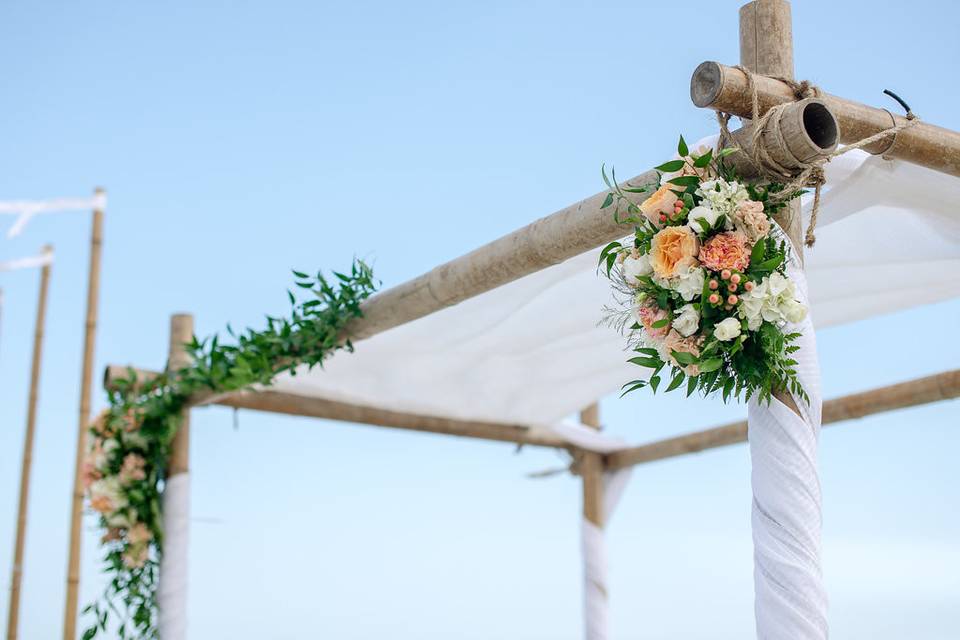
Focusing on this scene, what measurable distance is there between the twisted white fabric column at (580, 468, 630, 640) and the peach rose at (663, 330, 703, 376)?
121 inches

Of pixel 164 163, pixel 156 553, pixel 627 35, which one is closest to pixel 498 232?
pixel 156 553

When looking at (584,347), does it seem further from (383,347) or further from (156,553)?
(156,553)

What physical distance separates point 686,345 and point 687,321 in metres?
0.04

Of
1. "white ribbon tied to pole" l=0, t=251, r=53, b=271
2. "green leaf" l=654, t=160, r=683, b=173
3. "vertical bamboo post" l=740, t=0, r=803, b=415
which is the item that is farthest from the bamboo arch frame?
"white ribbon tied to pole" l=0, t=251, r=53, b=271

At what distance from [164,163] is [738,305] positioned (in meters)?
7.72

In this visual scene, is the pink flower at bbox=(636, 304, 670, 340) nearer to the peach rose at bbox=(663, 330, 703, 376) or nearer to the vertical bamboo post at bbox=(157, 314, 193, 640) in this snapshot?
the peach rose at bbox=(663, 330, 703, 376)

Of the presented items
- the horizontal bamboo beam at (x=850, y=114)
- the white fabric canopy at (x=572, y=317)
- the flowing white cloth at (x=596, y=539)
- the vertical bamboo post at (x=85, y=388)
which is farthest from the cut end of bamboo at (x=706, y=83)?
the vertical bamboo post at (x=85, y=388)

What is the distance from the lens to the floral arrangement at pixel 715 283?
1645mm

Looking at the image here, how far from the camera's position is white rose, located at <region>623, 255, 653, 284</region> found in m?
1.72

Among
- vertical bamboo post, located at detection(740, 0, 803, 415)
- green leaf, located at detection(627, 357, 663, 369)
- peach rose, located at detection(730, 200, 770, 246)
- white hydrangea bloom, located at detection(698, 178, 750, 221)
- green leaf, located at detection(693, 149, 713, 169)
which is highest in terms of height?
vertical bamboo post, located at detection(740, 0, 803, 415)

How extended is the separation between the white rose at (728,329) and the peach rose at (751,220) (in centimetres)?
14

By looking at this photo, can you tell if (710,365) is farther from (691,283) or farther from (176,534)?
(176,534)

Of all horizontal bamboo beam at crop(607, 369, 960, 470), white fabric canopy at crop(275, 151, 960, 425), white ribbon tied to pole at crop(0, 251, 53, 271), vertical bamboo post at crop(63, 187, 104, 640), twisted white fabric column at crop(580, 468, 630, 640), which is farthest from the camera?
white ribbon tied to pole at crop(0, 251, 53, 271)

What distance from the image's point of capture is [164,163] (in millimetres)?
8680
